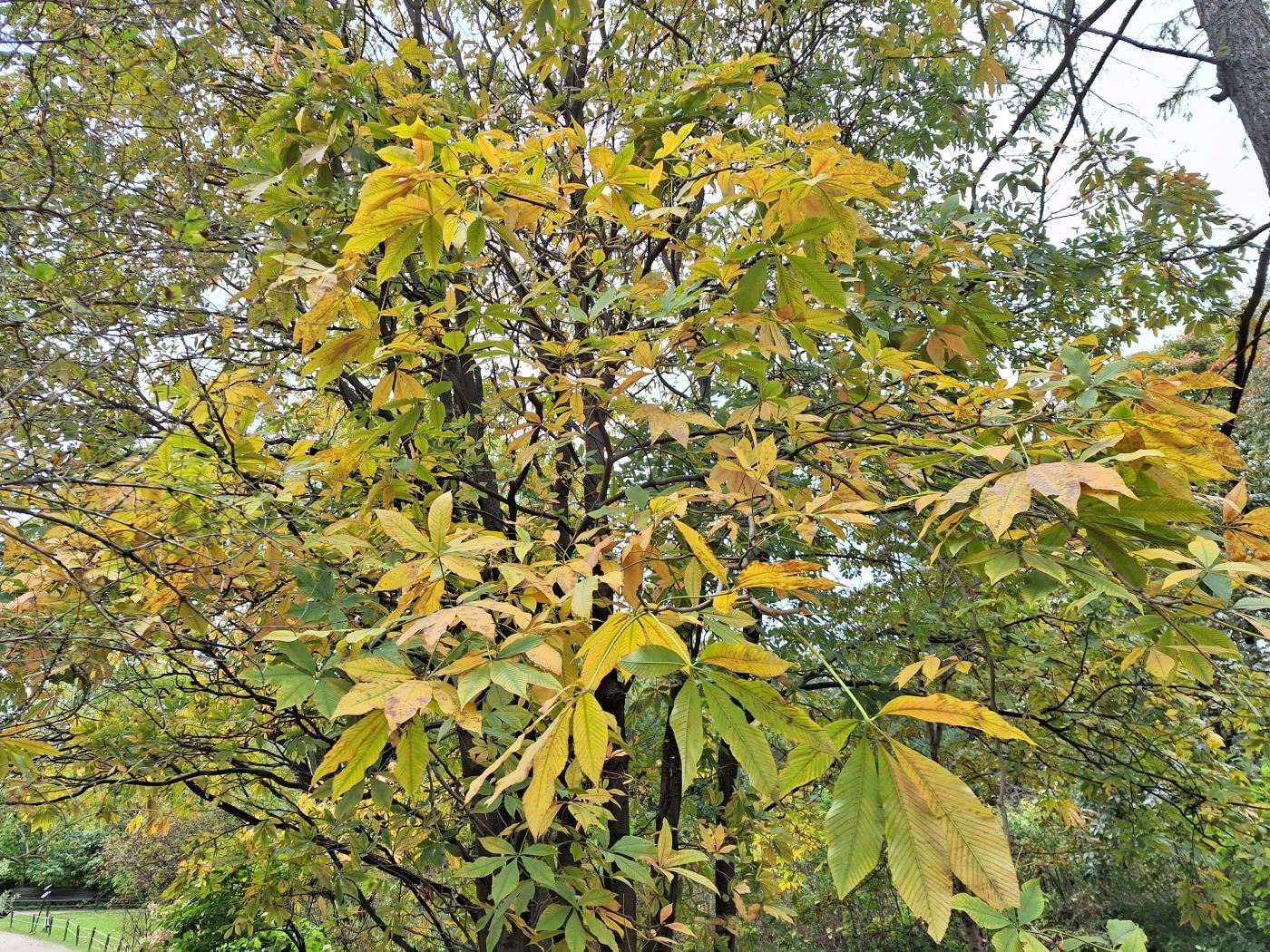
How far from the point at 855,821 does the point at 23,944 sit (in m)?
23.2

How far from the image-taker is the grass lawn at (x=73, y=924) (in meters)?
15.5

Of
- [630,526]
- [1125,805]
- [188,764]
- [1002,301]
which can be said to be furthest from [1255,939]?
[188,764]

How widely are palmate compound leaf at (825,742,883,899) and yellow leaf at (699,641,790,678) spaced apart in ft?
0.42

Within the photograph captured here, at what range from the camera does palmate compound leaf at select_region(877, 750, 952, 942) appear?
0.59 metres

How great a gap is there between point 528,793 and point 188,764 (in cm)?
229

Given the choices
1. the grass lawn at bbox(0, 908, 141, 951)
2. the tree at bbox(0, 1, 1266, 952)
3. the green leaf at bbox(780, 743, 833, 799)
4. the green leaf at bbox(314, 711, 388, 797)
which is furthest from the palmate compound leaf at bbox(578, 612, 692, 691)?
the grass lawn at bbox(0, 908, 141, 951)

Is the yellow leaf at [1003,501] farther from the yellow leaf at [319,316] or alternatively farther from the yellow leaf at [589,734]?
the yellow leaf at [319,316]

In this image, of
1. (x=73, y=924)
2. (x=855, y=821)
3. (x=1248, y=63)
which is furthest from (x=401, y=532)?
(x=73, y=924)

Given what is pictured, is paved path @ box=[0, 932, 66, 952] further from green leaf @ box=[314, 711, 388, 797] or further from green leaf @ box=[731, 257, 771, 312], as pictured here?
green leaf @ box=[731, 257, 771, 312]

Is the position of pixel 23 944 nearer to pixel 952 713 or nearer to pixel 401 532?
pixel 401 532

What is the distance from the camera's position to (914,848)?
0.62 m

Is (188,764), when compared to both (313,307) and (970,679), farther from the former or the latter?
(970,679)

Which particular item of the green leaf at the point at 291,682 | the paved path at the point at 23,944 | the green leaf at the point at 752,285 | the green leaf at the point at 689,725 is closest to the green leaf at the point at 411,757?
the green leaf at the point at 291,682

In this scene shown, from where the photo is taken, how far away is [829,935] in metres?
6.95
